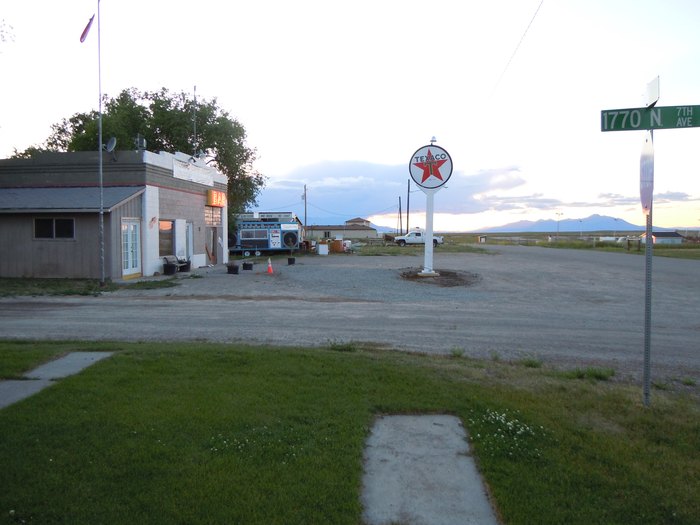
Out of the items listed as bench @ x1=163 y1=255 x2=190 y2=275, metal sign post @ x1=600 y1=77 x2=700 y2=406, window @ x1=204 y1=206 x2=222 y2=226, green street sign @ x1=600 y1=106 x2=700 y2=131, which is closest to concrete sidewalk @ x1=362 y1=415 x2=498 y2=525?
metal sign post @ x1=600 y1=77 x2=700 y2=406

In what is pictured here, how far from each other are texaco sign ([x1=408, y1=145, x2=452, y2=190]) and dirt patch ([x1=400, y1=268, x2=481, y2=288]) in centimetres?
363

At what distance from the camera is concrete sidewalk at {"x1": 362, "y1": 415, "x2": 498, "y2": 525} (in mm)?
3838

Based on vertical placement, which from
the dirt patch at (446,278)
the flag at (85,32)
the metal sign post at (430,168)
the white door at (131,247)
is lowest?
the dirt patch at (446,278)

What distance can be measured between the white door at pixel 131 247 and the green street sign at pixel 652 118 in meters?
19.9

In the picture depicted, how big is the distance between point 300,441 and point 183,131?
1758 inches

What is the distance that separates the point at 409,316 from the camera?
1387 cm

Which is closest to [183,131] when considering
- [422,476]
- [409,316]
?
[409,316]

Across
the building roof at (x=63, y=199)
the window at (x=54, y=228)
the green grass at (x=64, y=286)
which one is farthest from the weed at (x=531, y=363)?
the window at (x=54, y=228)

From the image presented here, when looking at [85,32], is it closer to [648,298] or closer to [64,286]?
[64,286]

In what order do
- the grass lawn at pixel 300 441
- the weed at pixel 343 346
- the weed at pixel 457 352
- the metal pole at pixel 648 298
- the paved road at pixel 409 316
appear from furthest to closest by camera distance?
the paved road at pixel 409 316 < the weed at pixel 343 346 < the weed at pixel 457 352 < the metal pole at pixel 648 298 < the grass lawn at pixel 300 441

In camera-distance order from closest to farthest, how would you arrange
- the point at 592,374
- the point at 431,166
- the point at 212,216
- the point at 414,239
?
the point at 592,374 < the point at 431,166 < the point at 212,216 < the point at 414,239

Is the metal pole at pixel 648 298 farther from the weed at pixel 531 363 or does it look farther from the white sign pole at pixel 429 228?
the white sign pole at pixel 429 228

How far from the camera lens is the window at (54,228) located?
21.8m

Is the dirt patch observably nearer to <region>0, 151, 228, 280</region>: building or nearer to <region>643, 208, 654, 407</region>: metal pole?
<region>0, 151, 228, 280</region>: building
